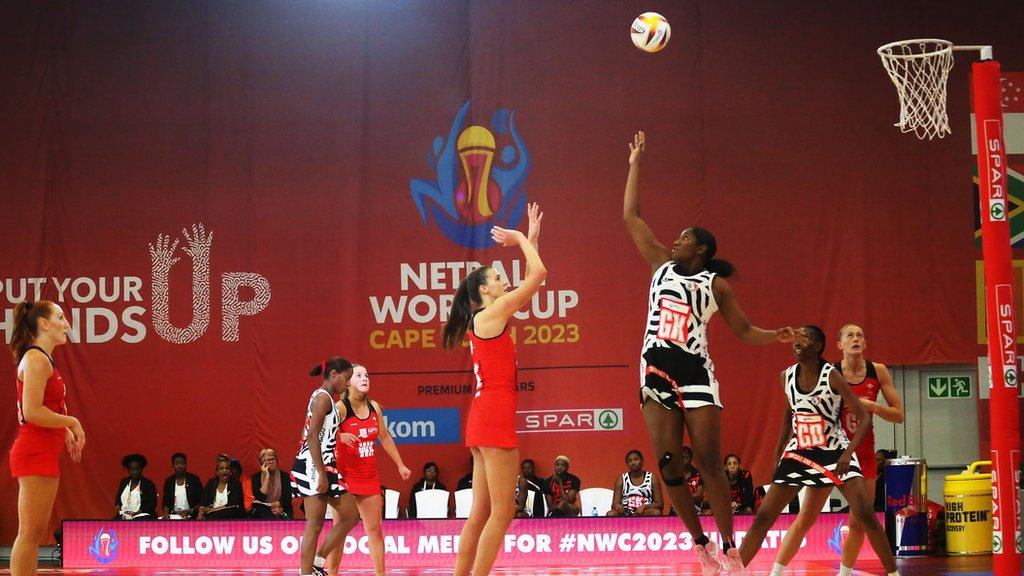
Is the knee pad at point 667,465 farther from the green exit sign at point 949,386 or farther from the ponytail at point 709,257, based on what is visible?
the green exit sign at point 949,386

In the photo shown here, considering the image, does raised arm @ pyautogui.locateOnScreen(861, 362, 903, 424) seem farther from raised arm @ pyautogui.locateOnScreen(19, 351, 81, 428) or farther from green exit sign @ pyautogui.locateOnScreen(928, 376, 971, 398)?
green exit sign @ pyautogui.locateOnScreen(928, 376, 971, 398)

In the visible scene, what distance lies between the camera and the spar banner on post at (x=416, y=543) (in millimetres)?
13047

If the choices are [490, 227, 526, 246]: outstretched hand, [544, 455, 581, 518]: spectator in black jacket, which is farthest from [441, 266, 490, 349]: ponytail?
[544, 455, 581, 518]: spectator in black jacket

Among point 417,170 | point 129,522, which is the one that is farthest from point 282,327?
point 129,522

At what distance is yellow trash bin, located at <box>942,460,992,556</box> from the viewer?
13758 millimetres

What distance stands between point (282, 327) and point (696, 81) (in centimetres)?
667

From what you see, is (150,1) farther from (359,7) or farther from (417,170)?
(417,170)

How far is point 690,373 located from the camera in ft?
22.5

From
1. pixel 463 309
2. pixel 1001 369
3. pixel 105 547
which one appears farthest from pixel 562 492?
pixel 463 309

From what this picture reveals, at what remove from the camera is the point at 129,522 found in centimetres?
1370

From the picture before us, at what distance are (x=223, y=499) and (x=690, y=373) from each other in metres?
9.75

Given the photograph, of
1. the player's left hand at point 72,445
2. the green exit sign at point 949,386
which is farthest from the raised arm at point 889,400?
the green exit sign at point 949,386

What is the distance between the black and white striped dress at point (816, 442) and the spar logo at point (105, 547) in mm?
8369

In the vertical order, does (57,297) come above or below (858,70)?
below
